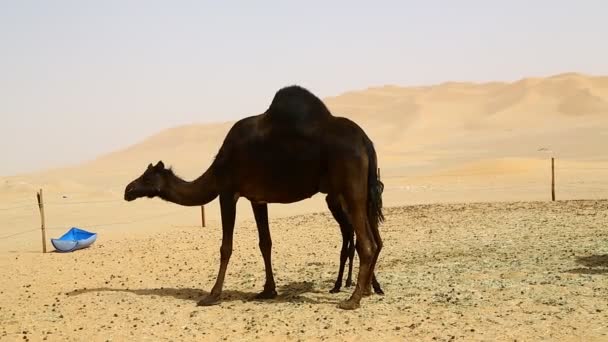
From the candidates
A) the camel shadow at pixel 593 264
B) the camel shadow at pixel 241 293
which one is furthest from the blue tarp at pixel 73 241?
the camel shadow at pixel 593 264

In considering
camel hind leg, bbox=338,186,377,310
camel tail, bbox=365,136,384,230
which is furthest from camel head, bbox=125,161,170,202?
camel tail, bbox=365,136,384,230

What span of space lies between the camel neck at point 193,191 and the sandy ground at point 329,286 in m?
1.44

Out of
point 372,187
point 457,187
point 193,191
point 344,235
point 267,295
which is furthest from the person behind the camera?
point 457,187

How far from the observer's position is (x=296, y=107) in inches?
368

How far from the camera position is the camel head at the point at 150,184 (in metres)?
9.98

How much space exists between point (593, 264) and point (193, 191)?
6328 millimetres

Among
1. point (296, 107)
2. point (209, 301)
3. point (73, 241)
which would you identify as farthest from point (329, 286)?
point (73, 241)

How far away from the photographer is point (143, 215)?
87.6 ft

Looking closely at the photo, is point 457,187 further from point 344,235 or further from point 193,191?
point 193,191

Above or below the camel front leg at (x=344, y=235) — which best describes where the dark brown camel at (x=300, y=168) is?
above

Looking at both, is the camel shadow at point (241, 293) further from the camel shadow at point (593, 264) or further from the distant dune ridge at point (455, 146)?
the distant dune ridge at point (455, 146)

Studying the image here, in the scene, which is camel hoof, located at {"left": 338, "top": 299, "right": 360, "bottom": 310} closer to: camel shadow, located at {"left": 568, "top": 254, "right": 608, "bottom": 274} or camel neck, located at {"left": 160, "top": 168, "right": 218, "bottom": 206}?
camel neck, located at {"left": 160, "top": 168, "right": 218, "bottom": 206}

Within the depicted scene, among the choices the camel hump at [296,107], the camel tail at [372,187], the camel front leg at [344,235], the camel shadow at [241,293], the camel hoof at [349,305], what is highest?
the camel hump at [296,107]

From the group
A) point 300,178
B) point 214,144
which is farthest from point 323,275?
point 214,144
